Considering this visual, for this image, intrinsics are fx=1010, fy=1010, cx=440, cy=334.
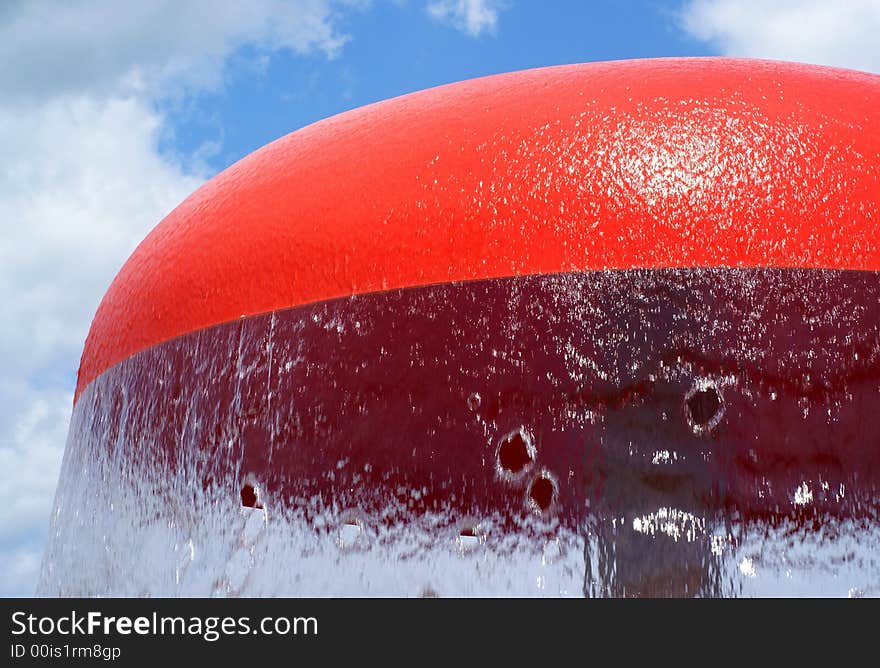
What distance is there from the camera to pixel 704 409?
2.78m

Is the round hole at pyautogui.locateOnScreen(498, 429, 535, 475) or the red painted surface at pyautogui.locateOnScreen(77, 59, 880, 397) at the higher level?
the red painted surface at pyautogui.locateOnScreen(77, 59, 880, 397)

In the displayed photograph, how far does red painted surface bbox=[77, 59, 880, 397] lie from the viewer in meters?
2.86

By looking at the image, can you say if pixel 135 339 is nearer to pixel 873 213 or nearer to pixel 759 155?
pixel 759 155

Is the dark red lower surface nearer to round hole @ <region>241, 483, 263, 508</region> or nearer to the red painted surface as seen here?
the red painted surface

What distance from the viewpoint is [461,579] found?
281cm

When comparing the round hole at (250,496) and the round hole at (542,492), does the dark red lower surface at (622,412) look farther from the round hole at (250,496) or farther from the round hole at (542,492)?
the round hole at (250,496)

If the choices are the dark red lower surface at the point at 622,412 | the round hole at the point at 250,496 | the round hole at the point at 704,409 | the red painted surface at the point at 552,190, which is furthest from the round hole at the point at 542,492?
the round hole at the point at 250,496

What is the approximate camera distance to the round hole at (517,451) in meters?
2.80

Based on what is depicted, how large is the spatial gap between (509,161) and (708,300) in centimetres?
72

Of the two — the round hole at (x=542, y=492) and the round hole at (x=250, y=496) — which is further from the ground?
the round hole at (x=250, y=496)

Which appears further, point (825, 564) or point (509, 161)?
point (509, 161)

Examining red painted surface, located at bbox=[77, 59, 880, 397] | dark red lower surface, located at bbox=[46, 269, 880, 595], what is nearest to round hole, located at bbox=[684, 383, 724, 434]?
dark red lower surface, located at bbox=[46, 269, 880, 595]

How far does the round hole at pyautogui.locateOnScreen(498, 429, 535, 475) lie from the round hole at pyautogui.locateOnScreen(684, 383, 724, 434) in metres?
0.45
